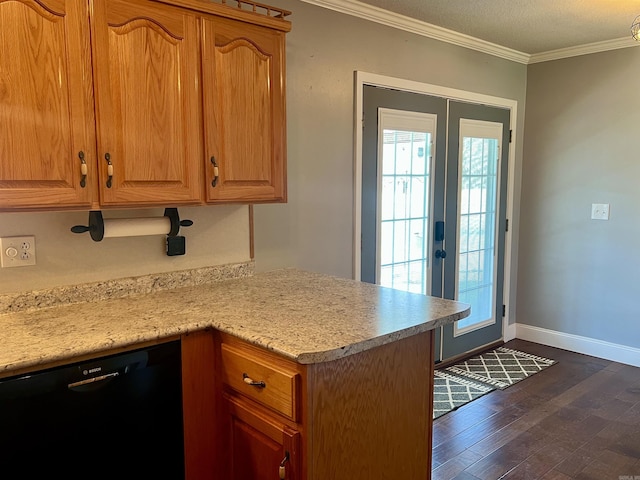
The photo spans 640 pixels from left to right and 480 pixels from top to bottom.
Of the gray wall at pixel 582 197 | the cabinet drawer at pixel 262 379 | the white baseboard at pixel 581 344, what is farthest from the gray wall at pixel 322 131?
the white baseboard at pixel 581 344

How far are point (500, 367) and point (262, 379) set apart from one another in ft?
8.74

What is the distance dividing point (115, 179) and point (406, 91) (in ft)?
6.63

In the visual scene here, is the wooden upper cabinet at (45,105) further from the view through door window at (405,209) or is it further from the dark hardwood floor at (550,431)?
the dark hardwood floor at (550,431)

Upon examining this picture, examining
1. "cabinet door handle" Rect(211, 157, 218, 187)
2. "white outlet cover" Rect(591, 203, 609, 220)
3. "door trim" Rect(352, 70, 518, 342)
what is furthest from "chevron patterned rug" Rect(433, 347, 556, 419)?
"cabinet door handle" Rect(211, 157, 218, 187)

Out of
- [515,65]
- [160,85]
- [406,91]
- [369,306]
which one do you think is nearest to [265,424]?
[369,306]

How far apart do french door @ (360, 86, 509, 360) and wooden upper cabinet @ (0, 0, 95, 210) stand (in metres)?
1.70

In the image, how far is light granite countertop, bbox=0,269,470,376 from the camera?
1.51 metres

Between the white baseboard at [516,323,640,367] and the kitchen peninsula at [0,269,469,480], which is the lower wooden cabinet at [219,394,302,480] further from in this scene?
the white baseboard at [516,323,640,367]

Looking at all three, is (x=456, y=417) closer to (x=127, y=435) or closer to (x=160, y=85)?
(x=127, y=435)

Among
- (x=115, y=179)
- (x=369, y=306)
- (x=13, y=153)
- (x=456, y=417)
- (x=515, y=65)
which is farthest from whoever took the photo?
(x=515, y=65)

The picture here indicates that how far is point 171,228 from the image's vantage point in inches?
85.1

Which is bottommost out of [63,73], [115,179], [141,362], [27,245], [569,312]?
[569,312]

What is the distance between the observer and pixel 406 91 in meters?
3.20

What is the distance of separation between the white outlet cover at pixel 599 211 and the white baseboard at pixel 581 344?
95cm
